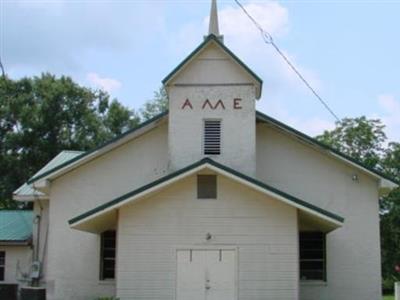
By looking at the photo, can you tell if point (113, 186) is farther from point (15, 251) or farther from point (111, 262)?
point (15, 251)

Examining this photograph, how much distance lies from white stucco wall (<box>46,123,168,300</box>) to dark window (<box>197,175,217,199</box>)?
3747mm

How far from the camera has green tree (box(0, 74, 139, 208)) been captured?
53469 millimetres

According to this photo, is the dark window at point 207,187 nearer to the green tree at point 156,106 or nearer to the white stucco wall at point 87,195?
the white stucco wall at point 87,195

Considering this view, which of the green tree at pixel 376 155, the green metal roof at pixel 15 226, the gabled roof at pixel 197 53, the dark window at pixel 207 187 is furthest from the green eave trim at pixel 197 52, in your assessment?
the green tree at pixel 376 155

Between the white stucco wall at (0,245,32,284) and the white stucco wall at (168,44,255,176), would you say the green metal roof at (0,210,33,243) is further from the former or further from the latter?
the white stucco wall at (168,44,255,176)

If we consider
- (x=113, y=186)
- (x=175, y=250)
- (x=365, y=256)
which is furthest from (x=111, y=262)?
(x=365, y=256)

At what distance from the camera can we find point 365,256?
82.7 feet

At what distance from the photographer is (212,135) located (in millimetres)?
24938

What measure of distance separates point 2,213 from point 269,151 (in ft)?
47.1

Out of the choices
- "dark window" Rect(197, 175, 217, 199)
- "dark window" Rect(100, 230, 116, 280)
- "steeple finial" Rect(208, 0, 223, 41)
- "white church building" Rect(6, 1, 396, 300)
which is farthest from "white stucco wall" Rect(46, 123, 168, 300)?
"steeple finial" Rect(208, 0, 223, 41)

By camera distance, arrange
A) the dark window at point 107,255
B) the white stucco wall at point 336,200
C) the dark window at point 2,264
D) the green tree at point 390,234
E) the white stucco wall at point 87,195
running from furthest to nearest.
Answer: the green tree at point 390,234, the dark window at point 2,264, the dark window at point 107,255, the white stucco wall at point 87,195, the white stucco wall at point 336,200

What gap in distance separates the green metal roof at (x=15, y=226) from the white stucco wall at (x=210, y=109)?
8994 millimetres

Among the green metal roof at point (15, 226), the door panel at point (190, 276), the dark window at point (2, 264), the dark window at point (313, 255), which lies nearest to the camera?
the door panel at point (190, 276)

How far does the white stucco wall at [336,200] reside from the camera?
2502 cm
